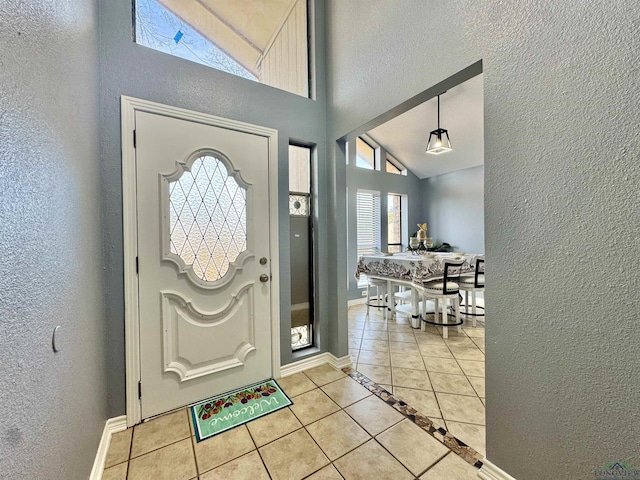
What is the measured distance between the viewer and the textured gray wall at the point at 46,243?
645 millimetres

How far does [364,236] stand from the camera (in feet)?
16.3

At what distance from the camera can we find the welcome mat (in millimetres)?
1632

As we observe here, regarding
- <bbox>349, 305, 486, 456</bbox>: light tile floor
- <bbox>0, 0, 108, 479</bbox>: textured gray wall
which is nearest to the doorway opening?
<bbox>349, 305, 486, 456</bbox>: light tile floor

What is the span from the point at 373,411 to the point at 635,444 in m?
1.24

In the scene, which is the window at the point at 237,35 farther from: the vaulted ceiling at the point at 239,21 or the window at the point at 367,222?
the window at the point at 367,222

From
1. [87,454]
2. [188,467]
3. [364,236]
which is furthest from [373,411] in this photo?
[364,236]

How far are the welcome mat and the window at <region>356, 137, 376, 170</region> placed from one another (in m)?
3.97

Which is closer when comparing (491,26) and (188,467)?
(491,26)

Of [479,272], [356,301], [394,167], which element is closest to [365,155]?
[394,167]

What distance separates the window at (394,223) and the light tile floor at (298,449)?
3.88m

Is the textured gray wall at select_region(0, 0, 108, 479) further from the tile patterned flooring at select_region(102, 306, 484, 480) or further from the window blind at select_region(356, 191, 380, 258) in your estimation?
the window blind at select_region(356, 191, 380, 258)

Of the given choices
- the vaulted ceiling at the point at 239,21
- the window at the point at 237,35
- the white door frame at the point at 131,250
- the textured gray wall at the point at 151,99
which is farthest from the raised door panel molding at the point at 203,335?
the vaulted ceiling at the point at 239,21

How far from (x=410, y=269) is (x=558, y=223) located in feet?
7.19

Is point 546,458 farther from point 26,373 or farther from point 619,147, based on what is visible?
point 26,373
